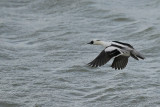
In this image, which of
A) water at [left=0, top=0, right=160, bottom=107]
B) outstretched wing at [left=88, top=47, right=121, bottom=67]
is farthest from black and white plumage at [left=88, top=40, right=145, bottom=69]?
water at [left=0, top=0, right=160, bottom=107]

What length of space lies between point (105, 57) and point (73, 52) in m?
4.04

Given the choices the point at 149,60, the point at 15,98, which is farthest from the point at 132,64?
the point at 15,98

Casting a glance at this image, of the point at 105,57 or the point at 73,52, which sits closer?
the point at 105,57

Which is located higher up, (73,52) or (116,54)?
(116,54)

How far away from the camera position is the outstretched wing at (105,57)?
28.7 feet

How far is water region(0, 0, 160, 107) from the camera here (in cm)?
1002

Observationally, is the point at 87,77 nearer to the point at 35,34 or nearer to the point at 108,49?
the point at 108,49

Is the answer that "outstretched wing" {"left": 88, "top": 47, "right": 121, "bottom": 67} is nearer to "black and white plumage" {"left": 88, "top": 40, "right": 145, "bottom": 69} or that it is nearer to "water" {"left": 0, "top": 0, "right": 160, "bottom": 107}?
"black and white plumage" {"left": 88, "top": 40, "right": 145, "bottom": 69}

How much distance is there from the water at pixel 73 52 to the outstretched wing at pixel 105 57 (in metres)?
1.14

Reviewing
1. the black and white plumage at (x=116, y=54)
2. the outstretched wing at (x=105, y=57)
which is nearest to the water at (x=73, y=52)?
the black and white plumage at (x=116, y=54)

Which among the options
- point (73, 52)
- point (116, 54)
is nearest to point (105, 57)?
point (116, 54)

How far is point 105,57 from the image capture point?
28.8 ft

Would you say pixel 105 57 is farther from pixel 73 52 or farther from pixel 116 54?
pixel 73 52

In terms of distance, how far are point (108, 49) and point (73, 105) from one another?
1.31 m
